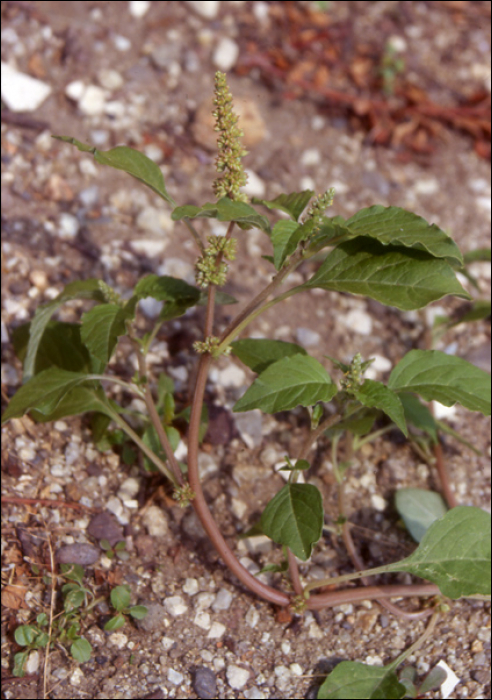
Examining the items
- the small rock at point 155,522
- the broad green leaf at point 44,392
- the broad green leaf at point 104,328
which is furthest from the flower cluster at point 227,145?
the small rock at point 155,522

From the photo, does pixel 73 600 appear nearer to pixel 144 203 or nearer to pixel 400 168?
pixel 144 203

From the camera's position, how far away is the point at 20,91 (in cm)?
310

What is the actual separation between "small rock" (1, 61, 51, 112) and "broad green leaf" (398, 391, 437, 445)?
6.68 feet

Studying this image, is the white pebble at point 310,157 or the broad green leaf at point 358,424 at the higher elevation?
the white pebble at point 310,157

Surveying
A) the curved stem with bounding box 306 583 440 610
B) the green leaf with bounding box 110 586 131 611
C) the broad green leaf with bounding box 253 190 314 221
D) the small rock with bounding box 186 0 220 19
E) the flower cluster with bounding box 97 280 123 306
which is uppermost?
the small rock with bounding box 186 0 220 19

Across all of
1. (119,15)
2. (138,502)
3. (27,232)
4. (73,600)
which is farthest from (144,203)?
(73,600)

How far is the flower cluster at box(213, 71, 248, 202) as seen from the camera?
5.28 feet


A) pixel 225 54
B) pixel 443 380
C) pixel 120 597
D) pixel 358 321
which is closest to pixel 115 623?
pixel 120 597

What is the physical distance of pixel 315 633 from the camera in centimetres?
213

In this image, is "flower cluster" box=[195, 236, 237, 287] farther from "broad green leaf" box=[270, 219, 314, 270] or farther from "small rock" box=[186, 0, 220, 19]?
"small rock" box=[186, 0, 220, 19]

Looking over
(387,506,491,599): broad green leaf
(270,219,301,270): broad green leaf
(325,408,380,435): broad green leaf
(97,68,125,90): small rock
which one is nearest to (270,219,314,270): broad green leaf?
(270,219,301,270): broad green leaf

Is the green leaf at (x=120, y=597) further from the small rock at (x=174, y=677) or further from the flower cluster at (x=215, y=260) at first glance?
the flower cluster at (x=215, y=260)

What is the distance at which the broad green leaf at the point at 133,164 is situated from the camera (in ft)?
5.68

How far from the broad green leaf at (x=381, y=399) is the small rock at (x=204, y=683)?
929 mm
